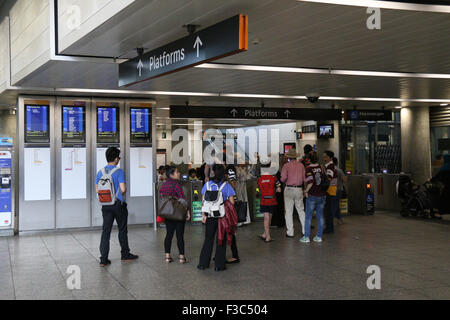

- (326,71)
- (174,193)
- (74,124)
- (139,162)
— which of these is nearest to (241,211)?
(174,193)

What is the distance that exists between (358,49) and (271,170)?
3.28 meters

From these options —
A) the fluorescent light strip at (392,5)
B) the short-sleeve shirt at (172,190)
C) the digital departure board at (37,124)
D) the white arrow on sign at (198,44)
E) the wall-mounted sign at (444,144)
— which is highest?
the fluorescent light strip at (392,5)

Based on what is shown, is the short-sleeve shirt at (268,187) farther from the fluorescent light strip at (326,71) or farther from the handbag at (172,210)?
the handbag at (172,210)

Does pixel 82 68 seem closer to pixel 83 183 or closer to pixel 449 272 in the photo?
pixel 83 183

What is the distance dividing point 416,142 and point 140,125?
8763mm

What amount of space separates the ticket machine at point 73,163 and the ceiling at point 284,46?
1.40 meters

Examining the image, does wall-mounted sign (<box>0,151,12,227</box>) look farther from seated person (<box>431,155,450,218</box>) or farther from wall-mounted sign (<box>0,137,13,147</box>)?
seated person (<box>431,155,450,218</box>)

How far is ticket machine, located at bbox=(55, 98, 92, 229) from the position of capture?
448 inches

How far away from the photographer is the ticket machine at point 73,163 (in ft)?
37.3

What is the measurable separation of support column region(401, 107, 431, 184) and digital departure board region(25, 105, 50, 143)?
10.8m

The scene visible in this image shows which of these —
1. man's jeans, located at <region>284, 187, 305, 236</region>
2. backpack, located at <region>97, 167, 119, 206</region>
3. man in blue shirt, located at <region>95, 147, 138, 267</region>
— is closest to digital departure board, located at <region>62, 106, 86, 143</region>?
man in blue shirt, located at <region>95, 147, 138, 267</region>

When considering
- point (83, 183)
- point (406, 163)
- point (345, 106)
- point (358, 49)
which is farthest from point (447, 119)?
point (83, 183)

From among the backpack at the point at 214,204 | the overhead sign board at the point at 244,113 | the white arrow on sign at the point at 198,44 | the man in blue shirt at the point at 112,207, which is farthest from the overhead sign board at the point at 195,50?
the overhead sign board at the point at 244,113

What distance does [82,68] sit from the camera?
327 inches
